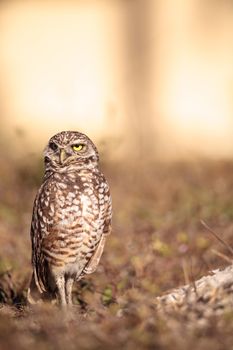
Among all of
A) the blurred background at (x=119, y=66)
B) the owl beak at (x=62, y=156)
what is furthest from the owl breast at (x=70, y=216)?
the blurred background at (x=119, y=66)

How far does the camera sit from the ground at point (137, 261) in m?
4.07

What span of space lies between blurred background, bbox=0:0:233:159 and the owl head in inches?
296

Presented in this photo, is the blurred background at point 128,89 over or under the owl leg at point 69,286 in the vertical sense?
over

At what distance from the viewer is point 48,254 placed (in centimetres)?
553

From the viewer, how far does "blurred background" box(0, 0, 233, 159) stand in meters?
13.6

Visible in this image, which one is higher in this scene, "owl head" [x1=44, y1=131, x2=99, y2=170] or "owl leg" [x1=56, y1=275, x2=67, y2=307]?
"owl head" [x1=44, y1=131, x2=99, y2=170]

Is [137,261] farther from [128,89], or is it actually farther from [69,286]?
[128,89]

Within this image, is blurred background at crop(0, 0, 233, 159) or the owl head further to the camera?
blurred background at crop(0, 0, 233, 159)

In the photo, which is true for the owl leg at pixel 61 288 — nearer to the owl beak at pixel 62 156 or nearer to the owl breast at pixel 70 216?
the owl breast at pixel 70 216

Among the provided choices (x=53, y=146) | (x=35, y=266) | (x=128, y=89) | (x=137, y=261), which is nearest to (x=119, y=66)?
(x=128, y=89)

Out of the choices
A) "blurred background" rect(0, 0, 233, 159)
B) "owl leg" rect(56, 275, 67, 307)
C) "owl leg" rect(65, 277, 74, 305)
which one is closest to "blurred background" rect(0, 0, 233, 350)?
"blurred background" rect(0, 0, 233, 159)

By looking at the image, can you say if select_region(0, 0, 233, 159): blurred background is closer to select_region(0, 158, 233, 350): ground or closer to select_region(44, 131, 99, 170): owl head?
select_region(0, 158, 233, 350): ground

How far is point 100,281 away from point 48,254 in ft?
3.36

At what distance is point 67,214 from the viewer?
543 cm
